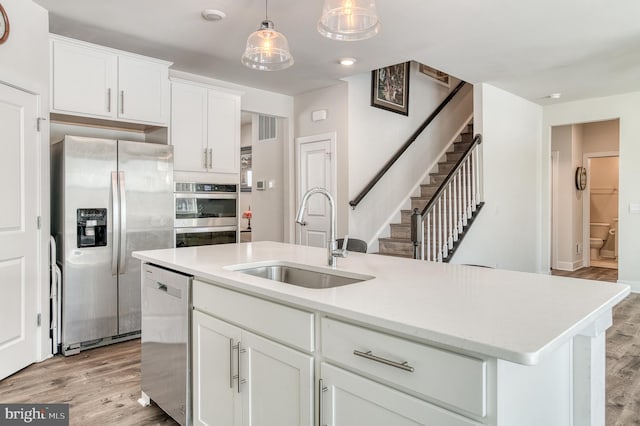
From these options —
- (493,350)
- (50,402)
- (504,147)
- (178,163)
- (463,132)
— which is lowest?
(50,402)

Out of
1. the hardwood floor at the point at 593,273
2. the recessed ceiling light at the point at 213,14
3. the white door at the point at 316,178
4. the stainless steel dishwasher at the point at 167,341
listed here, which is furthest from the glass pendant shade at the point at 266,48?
the hardwood floor at the point at 593,273

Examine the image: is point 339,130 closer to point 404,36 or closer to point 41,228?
point 404,36

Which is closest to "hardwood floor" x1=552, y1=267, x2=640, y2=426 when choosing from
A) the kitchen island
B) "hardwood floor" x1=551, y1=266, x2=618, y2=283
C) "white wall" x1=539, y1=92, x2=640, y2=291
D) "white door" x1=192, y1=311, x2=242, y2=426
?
"white wall" x1=539, y1=92, x2=640, y2=291

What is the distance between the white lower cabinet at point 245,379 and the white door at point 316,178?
3.22 meters

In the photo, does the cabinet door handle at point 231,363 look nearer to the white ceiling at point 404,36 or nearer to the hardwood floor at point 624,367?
the hardwood floor at point 624,367

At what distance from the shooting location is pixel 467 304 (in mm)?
1338

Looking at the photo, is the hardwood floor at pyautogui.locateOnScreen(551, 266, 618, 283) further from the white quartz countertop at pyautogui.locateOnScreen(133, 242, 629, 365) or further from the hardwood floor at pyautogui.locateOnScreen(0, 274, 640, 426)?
the white quartz countertop at pyautogui.locateOnScreen(133, 242, 629, 365)

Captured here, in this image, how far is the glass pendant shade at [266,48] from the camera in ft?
→ 8.29

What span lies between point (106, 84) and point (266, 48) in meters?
1.92

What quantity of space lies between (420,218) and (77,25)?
3469 millimetres

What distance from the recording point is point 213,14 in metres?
3.24

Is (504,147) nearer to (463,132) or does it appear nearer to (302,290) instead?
(463,132)

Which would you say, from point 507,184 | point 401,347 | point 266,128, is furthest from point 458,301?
point 266,128

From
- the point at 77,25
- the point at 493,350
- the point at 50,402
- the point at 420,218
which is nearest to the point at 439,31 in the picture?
the point at 420,218
